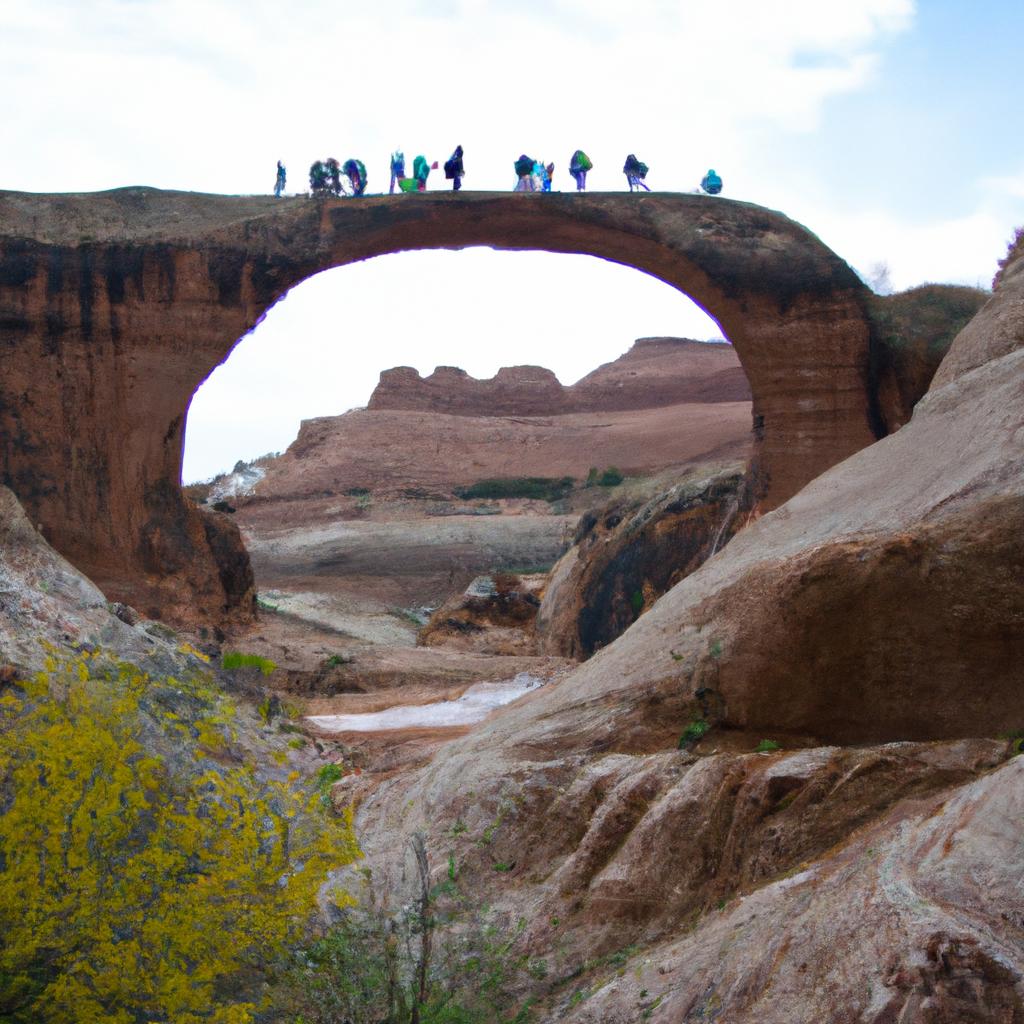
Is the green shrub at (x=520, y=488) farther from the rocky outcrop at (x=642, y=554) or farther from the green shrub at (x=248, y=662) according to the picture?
the green shrub at (x=248, y=662)

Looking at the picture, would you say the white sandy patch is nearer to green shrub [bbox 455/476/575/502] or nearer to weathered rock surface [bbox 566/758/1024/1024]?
weathered rock surface [bbox 566/758/1024/1024]

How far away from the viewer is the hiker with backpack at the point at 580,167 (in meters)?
19.0

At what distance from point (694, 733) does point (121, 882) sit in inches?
134

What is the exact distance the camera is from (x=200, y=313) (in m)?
16.9

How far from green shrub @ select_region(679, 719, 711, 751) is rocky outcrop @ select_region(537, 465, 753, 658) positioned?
9.85 m

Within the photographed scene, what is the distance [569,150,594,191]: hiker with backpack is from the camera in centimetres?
1905

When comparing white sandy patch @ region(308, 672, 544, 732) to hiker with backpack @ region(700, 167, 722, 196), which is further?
hiker with backpack @ region(700, 167, 722, 196)

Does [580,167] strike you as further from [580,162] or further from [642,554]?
[642,554]

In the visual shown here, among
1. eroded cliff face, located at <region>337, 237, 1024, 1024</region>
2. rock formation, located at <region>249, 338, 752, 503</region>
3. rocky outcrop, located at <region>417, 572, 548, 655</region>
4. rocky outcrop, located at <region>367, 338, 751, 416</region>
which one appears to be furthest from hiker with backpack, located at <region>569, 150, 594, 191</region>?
rocky outcrop, located at <region>367, 338, 751, 416</region>

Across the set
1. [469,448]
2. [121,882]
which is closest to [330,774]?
[121,882]

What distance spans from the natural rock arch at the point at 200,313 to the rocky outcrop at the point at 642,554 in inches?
52.0

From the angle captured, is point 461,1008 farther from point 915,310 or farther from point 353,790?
point 915,310

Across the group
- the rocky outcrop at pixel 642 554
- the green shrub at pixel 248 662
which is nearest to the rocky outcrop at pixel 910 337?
the rocky outcrop at pixel 642 554

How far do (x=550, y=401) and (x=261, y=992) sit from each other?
5651 cm
